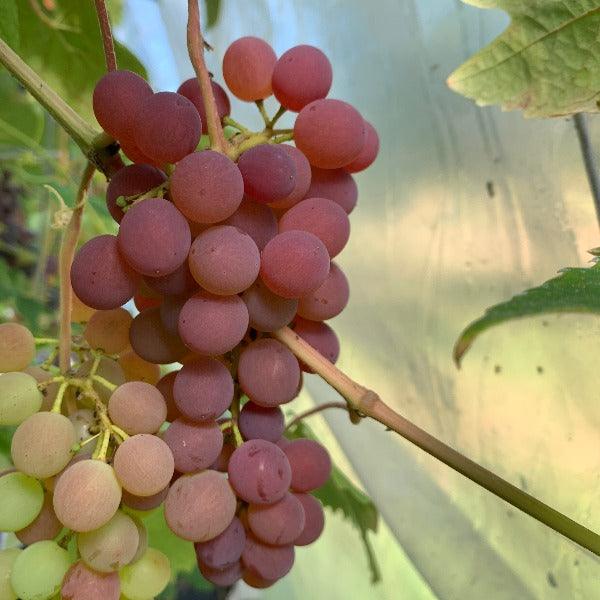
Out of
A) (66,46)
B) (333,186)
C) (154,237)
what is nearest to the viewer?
(154,237)

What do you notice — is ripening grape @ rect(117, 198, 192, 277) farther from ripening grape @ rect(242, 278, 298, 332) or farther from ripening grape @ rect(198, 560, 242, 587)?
ripening grape @ rect(198, 560, 242, 587)

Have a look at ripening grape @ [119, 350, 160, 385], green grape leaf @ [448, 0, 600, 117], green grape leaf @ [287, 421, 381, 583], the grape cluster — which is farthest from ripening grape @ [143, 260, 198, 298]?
green grape leaf @ [287, 421, 381, 583]

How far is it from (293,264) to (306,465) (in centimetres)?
15

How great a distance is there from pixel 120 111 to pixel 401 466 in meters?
0.45

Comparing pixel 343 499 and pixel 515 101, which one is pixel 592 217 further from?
A: pixel 343 499

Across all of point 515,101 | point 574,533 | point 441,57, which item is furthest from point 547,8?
point 574,533

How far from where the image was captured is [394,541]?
27.5 inches

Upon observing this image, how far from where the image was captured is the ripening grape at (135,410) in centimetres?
35

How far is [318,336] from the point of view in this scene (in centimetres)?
42

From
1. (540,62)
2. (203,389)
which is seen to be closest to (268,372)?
(203,389)

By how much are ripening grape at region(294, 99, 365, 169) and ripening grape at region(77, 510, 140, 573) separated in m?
0.23

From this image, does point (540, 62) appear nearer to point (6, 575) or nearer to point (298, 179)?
point (298, 179)

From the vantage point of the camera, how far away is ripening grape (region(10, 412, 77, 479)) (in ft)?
1.10

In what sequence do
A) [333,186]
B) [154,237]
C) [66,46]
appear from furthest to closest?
[66,46]
[333,186]
[154,237]
